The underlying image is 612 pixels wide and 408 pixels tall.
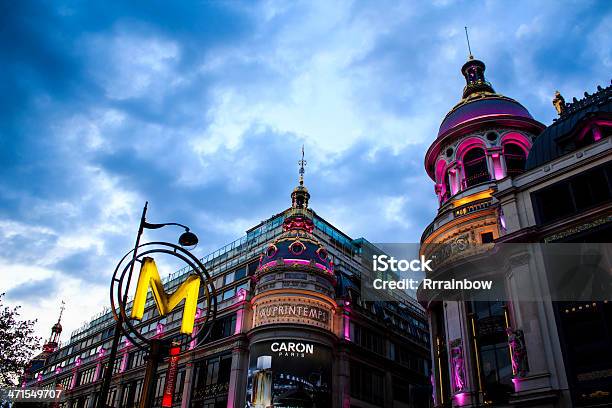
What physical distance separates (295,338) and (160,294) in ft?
104

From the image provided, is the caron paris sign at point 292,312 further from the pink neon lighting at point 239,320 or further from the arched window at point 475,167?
the arched window at point 475,167

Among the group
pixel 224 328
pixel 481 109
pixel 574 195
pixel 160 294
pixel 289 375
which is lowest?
pixel 160 294

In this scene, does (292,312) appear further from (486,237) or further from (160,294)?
(160,294)

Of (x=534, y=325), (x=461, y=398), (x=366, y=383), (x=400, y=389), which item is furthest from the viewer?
(x=400, y=389)

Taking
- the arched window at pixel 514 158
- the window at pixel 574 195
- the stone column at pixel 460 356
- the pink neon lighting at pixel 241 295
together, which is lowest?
the stone column at pixel 460 356

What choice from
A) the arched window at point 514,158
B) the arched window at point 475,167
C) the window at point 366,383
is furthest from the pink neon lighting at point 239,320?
the arched window at point 514,158

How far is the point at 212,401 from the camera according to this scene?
46031 millimetres

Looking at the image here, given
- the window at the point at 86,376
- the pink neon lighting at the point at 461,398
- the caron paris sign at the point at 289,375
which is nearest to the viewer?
the pink neon lighting at the point at 461,398

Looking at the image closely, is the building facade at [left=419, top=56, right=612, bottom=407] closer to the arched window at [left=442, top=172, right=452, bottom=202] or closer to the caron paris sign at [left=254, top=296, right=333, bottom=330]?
the arched window at [left=442, top=172, right=452, bottom=202]

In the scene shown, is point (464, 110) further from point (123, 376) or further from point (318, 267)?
point (123, 376)

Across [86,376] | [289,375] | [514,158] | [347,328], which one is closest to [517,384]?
[289,375]

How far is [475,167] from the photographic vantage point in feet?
133

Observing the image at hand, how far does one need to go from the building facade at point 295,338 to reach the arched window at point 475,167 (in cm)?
1550

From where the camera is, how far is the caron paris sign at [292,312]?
4325 centimetres
